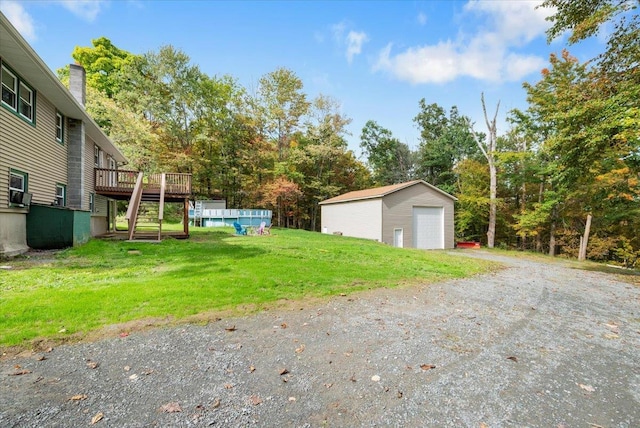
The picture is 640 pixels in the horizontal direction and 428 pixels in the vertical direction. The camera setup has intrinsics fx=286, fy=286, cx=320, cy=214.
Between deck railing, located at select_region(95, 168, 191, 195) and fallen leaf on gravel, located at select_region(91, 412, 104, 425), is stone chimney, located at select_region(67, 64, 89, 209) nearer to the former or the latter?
deck railing, located at select_region(95, 168, 191, 195)

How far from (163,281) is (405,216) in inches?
599

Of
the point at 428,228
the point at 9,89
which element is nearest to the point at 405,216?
the point at 428,228

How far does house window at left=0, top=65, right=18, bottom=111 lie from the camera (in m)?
7.69

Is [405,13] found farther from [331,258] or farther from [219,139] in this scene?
[219,139]

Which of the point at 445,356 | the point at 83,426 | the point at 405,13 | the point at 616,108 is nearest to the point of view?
the point at 83,426

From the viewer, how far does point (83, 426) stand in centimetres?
202

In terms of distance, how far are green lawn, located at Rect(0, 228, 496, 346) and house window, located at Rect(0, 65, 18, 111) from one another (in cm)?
439

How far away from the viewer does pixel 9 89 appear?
798 cm

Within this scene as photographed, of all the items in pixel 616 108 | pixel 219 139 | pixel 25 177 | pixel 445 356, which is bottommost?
pixel 445 356

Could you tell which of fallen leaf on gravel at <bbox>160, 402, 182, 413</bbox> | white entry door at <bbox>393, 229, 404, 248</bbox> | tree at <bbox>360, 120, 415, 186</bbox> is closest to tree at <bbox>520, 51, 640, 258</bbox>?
white entry door at <bbox>393, 229, 404, 248</bbox>

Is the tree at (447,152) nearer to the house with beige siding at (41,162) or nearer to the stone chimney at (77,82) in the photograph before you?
the house with beige siding at (41,162)

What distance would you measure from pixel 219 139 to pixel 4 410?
91.3 ft

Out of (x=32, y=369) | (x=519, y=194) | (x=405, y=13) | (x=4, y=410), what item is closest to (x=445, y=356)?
(x=4, y=410)

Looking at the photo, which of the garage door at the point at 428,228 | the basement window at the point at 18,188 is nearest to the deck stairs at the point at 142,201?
the basement window at the point at 18,188
